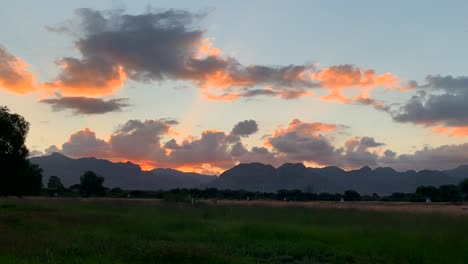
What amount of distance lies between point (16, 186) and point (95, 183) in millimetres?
72790

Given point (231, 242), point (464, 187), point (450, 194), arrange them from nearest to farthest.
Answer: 1. point (231, 242)
2. point (464, 187)
3. point (450, 194)

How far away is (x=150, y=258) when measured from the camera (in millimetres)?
18062

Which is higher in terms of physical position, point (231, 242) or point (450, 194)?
point (450, 194)

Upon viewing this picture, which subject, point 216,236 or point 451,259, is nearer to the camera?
point 451,259

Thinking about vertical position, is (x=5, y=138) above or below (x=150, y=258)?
above

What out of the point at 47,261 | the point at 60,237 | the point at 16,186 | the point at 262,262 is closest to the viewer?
the point at 47,261

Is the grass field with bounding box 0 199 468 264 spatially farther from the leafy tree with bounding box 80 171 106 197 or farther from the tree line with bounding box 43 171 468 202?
the leafy tree with bounding box 80 171 106 197

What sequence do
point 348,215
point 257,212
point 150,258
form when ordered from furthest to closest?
point 257,212 < point 348,215 < point 150,258

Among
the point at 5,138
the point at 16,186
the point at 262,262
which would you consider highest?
the point at 5,138

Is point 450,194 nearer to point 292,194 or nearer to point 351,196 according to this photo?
point 351,196

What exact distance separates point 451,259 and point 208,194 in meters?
105

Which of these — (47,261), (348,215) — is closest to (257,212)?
(348,215)

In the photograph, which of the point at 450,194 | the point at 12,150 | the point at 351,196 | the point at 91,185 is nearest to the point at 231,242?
the point at 12,150

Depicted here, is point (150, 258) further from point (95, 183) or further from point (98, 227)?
point (95, 183)
